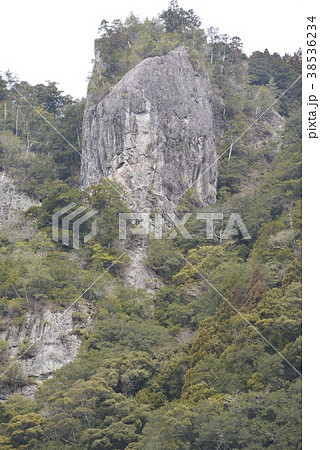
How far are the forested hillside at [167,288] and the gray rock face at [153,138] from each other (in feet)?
4.40

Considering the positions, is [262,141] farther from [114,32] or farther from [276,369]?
[276,369]

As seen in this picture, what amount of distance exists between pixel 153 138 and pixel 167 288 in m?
10.2

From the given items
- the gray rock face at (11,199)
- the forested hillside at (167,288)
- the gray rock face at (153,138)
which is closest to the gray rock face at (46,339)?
the forested hillside at (167,288)

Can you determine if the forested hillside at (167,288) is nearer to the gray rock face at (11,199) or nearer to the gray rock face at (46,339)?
the gray rock face at (46,339)

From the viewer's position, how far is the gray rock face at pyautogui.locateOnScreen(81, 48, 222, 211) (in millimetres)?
45969

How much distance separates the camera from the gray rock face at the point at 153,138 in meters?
46.0

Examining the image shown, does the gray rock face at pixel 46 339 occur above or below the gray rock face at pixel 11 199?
below

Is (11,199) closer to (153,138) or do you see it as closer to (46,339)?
(153,138)

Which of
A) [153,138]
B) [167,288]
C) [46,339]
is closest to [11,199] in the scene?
[153,138]

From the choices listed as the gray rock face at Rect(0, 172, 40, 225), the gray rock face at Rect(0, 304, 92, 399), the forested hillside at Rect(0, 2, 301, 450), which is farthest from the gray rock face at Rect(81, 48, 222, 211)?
the gray rock face at Rect(0, 304, 92, 399)

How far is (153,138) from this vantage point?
46906mm

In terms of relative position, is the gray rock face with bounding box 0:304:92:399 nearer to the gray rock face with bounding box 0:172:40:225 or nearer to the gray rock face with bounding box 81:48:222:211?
the gray rock face with bounding box 81:48:222:211

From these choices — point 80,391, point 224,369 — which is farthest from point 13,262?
point 224,369

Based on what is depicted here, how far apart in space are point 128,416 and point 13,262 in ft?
39.4
